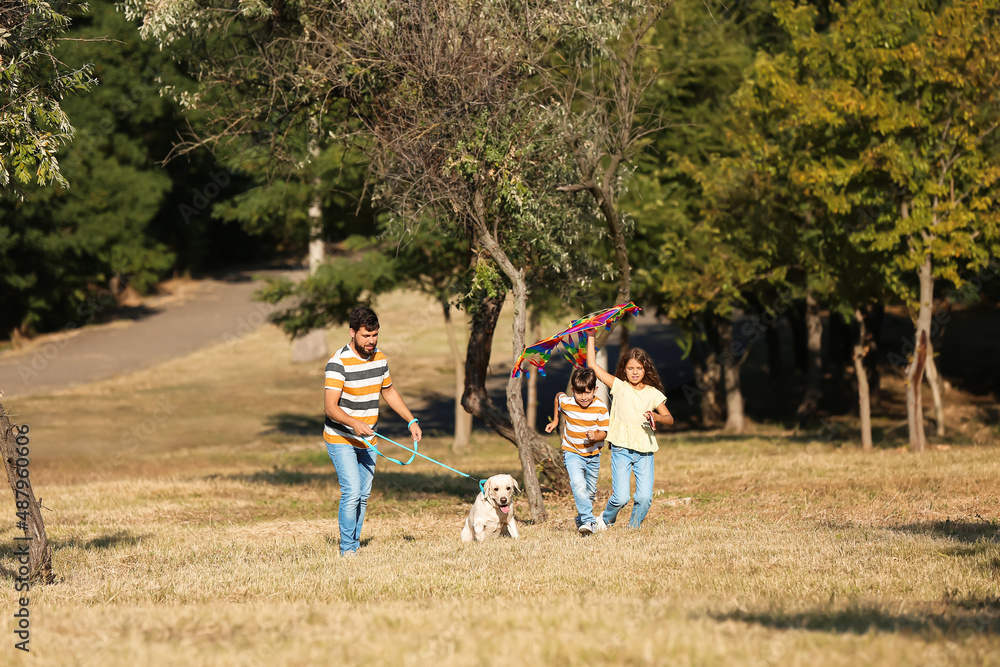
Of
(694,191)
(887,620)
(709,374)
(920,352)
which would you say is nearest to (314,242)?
(694,191)

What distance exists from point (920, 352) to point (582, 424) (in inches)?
374

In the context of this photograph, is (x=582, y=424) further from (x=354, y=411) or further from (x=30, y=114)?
(x=30, y=114)

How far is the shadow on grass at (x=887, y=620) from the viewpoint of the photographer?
16.7ft

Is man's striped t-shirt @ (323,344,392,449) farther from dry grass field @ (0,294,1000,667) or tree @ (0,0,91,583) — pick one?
tree @ (0,0,91,583)

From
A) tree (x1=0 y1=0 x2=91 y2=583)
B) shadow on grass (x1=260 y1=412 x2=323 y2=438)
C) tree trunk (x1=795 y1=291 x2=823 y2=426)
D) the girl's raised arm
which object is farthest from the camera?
shadow on grass (x1=260 y1=412 x2=323 y2=438)

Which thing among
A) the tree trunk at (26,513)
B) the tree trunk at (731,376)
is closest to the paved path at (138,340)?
the tree trunk at (731,376)

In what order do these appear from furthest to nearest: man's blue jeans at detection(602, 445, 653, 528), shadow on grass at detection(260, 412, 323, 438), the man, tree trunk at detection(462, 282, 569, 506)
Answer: shadow on grass at detection(260, 412, 323, 438)
tree trunk at detection(462, 282, 569, 506)
man's blue jeans at detection(602, 445, 653, 528)
the man

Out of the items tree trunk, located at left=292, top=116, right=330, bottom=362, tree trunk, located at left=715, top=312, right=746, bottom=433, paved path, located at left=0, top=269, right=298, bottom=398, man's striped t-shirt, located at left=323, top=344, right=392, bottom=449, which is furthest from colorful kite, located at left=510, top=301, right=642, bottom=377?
paved path, located at left=0, top=269, right=298, bottom=398

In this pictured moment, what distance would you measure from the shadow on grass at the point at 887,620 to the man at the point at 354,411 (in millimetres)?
3603

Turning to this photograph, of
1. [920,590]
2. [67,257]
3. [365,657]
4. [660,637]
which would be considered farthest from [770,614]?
[67,257]

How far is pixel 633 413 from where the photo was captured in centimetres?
892

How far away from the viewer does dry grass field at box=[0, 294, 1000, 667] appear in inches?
191

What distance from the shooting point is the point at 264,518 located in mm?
11719

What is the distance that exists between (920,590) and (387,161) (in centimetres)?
702
